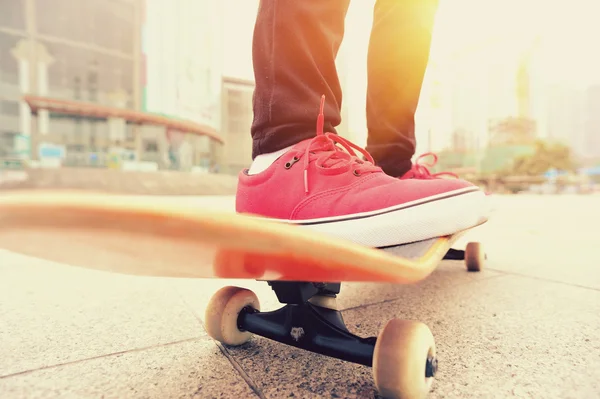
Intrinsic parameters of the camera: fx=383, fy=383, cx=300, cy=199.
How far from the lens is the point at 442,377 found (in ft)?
1.80

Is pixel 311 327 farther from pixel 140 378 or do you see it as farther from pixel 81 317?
pixel 81 317

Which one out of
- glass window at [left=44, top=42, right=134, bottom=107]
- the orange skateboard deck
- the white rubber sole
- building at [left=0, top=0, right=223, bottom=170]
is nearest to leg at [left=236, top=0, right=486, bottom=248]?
the white rubber sole

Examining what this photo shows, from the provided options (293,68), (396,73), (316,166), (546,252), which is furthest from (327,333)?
(546,252)

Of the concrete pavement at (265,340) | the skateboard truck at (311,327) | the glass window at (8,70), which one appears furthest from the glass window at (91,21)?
the skateboard truck at (311,327)

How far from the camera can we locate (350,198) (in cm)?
61

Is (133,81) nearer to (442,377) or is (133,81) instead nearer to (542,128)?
(442,377)

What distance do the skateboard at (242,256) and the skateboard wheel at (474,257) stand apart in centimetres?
72

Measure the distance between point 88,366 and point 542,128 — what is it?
26016 millimetres

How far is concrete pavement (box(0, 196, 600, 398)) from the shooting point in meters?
0.53

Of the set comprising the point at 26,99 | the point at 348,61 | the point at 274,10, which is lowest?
the point at 274,10

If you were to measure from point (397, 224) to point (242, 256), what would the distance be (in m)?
0.28

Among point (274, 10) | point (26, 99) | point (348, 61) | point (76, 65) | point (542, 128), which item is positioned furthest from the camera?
point (542, 128)

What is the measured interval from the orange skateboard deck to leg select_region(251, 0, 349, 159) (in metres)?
0.33

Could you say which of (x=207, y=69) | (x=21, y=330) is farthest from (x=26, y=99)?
(x=21, y=330)
